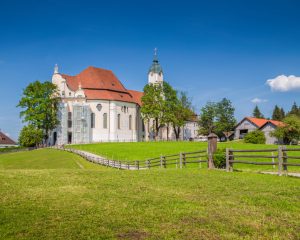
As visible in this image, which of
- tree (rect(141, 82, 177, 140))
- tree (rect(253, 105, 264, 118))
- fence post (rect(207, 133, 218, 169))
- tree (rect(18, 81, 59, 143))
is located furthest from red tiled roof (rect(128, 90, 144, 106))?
fence post (rect(207, 133, 218, 169))

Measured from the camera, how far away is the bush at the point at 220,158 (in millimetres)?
17859

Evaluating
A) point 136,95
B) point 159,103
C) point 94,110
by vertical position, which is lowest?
point 94,110

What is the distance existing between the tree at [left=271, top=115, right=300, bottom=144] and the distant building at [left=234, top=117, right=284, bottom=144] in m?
2.54

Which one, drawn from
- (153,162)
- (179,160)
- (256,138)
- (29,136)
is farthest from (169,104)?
(153,162)

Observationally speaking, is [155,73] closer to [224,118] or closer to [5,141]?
[224,118]

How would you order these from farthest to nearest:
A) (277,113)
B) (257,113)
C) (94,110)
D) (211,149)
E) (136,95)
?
(257,113)
(277,113)
(136,95)
(94,110)
(211,149)

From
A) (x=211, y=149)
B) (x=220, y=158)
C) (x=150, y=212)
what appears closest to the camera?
(x=150, y=212)

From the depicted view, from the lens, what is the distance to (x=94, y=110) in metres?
80.1

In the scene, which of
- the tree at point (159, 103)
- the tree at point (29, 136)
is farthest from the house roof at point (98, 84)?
the tree at point (29, 136)

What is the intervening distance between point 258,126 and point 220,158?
218ft

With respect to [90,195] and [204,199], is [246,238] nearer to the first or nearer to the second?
[204,199]

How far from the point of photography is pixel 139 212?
6.84 meters

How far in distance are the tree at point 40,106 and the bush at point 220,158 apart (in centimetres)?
5961

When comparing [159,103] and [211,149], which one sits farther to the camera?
[159,103]
